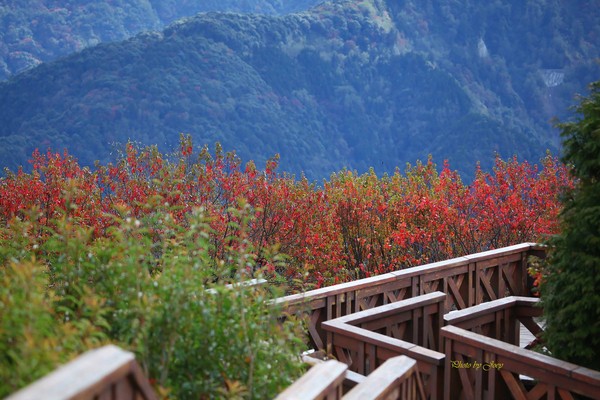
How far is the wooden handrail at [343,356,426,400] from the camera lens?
343 centimetres

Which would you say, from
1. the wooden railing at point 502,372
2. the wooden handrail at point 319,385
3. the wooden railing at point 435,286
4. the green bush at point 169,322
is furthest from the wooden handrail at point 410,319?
the wooden handrail at point 319,385

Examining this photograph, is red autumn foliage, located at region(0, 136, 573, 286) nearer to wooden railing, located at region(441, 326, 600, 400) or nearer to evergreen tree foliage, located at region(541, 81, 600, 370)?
wooden railing, located at region(441, 326, 600, 400)

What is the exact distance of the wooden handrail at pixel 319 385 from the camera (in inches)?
116

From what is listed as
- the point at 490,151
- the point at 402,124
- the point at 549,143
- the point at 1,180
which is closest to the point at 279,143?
the point at 402,124

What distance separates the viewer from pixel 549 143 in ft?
167

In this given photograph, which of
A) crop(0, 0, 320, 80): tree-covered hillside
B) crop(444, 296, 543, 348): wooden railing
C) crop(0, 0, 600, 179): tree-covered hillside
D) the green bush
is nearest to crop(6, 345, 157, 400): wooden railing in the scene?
the green bush

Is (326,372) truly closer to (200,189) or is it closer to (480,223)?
(200,189)

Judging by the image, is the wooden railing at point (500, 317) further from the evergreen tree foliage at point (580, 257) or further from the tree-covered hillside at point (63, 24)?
the tree-covered hillside at point (63, 24)

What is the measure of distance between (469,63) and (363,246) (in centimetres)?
4850

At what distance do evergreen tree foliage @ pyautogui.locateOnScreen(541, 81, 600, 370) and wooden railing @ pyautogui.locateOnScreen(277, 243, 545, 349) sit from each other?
174cm

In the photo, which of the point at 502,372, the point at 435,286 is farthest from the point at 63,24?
the point at 502,372

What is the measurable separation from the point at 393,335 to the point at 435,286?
1387 mm

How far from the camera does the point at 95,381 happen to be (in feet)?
7.11

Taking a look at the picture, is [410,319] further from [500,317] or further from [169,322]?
[169,322]
